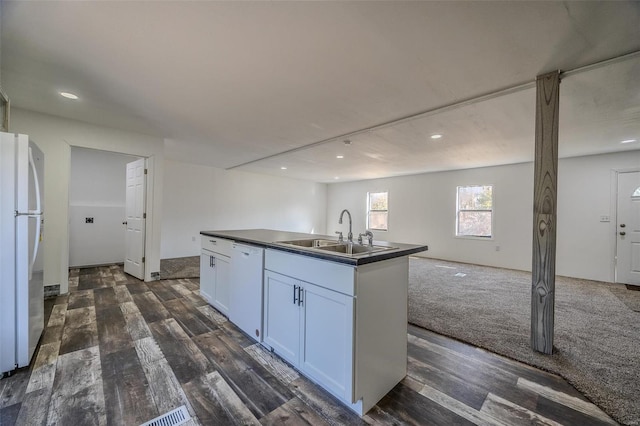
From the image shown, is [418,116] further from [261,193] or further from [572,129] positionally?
[261,193]

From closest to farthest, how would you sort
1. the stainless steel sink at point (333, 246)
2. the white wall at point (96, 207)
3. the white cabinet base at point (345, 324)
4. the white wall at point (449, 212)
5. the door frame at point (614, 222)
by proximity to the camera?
the white cabinet base at point (345, 324) < the stainless steel sink at point (333, 246) < the door frame at point (614, 222) < the white wall at point (96, 207) < the white wall at point (449, 212)

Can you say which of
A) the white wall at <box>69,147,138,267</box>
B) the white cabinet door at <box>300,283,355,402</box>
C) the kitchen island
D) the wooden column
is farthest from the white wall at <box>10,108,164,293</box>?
the wooden column

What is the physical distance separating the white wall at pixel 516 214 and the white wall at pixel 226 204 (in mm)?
2666

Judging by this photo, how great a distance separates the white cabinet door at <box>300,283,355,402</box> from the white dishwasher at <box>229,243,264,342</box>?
0.63 metres

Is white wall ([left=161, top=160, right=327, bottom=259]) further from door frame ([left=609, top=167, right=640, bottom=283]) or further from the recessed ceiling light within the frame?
door frame ([left=609, top=167, right=640, bottom=283])

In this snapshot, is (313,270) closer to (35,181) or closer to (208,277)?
(208,277)

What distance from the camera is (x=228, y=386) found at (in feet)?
5.69

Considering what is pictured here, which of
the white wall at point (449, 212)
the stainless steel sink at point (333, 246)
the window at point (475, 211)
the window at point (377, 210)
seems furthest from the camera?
the window at point (377, 210)

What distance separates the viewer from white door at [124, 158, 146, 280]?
422cm

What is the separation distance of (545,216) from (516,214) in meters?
4.12

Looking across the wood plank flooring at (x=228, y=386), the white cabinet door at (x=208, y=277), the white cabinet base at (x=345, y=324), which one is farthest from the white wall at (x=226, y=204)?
the white cabinet base at (x=345, y=324)

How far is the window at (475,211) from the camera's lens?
6.03 m

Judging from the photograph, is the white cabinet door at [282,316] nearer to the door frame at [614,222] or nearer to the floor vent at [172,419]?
the floor vent at [172,419]

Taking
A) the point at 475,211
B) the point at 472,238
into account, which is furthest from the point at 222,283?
the point at 475,211
